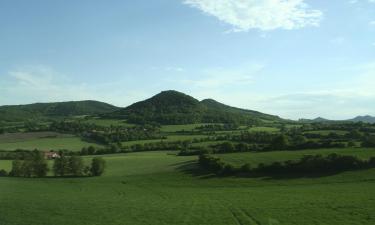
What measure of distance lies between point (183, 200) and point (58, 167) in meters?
45.3

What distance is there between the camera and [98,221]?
37812mm

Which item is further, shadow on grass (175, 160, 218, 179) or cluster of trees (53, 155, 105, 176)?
cluster of trees (53, 155, 105, 176)

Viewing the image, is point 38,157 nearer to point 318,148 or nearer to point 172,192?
point 172,192

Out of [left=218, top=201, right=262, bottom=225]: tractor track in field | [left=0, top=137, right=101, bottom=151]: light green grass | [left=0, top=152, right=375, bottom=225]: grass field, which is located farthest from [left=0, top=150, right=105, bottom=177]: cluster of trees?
[left=218, top=201, right=262, bottom=225]: tractor track in field

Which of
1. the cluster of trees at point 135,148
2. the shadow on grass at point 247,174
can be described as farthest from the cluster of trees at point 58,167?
the cluster of trees at point 135,148

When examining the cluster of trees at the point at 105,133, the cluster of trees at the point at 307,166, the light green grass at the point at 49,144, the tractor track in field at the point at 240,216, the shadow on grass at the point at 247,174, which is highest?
the cluster of trees at the point at 105,133

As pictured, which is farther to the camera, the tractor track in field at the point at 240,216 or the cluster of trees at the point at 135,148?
the cluster of trees at the point at 135,148

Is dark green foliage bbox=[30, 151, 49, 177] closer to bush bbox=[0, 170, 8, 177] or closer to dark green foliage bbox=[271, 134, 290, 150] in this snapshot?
bush bbox=[0, 170, 8, 177]

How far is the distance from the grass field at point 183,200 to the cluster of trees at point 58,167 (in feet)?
18.1

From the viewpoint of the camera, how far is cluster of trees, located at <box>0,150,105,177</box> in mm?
89125

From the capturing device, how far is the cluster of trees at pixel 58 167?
89.1 metres

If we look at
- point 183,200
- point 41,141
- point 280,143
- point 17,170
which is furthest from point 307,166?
point 41,141

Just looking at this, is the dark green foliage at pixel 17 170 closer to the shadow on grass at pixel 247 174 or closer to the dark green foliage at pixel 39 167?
the dark green foliage at pixel 39 167

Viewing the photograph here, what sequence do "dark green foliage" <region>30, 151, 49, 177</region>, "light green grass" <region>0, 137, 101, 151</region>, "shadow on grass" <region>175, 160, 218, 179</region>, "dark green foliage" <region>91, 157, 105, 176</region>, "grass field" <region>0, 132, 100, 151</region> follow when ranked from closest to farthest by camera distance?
"shadow on grass" <region>175, 160, 218, 179</region> → "dark green foliage" <region>91, 157, 105, 176</region> → "dark green foliage" <region>30, 151, 49, 177</region> → "light green grass" <region>0, 137, 101, 151</region> → "grass field" <region>0, 132, 100, 151</region>
